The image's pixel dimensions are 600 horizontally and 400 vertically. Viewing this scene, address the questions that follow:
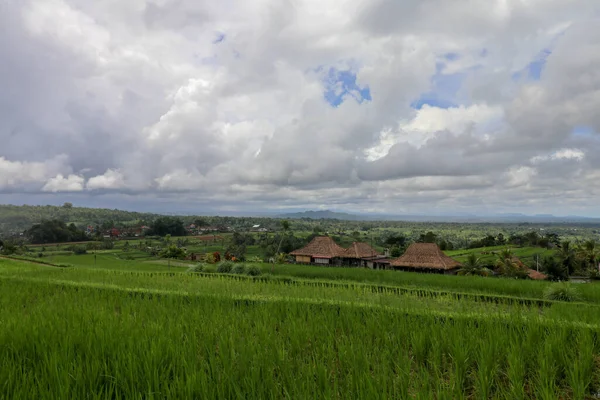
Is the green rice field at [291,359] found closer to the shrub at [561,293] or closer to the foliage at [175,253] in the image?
the shrub at [561,293]

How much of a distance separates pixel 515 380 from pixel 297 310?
14.6ft

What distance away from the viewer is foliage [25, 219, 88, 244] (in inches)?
2042

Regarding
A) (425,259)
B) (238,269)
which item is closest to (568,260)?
(425,259)

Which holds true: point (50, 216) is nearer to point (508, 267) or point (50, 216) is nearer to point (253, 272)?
point (253, 272)

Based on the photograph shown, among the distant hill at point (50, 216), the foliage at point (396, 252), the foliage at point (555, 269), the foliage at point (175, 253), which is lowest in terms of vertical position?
the foliage at point (555, 269)

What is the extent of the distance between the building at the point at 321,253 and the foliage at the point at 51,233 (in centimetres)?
3650

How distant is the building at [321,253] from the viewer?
3578cm

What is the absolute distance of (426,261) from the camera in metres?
30.2

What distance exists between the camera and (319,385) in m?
3.37

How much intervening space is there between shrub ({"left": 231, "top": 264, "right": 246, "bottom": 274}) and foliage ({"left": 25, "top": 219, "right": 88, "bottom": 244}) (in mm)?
43337

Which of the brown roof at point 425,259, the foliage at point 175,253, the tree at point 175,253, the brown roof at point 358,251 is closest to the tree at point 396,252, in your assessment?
the brown roof at point 358,251

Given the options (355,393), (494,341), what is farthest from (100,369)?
(494,341)

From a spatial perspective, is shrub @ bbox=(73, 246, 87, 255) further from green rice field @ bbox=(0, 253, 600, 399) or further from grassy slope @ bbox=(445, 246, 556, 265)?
grassy slope @ bbox=(445, 246, 556, 265)

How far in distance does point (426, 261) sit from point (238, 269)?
1685 cm
